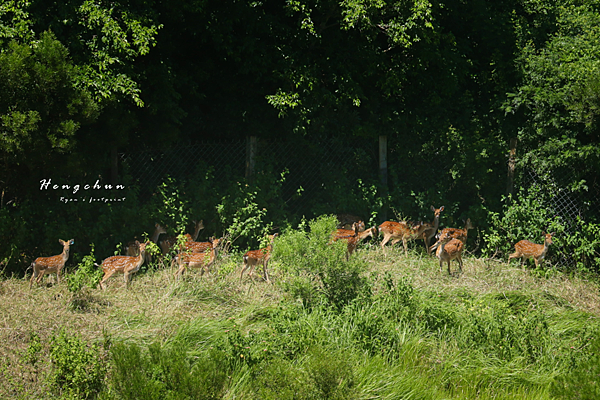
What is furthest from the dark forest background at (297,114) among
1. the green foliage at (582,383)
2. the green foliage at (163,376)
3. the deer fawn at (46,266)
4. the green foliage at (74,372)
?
the green foliage at (582,383)

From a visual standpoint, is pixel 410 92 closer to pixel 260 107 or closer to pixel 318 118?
pixel 318 118

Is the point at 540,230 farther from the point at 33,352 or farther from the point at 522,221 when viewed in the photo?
the point at 33,352

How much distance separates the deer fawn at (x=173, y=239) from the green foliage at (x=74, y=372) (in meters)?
3.66

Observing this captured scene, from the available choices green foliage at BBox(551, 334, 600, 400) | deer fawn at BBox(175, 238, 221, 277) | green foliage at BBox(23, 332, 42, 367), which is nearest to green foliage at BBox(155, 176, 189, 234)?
deer fawn at BBox(175, 238, 221, 277)

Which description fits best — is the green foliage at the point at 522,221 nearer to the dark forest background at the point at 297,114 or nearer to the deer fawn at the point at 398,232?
the dark forest background at the point at 297,114

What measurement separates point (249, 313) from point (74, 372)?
2.23 metres

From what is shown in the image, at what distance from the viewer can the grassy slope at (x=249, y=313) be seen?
547cm

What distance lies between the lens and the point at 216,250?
27.7ft

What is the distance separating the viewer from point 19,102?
7.85 m

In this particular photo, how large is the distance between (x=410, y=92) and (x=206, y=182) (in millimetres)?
4305

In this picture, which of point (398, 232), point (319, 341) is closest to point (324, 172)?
point (398, 232)

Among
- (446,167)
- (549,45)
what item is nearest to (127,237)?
(446,167)

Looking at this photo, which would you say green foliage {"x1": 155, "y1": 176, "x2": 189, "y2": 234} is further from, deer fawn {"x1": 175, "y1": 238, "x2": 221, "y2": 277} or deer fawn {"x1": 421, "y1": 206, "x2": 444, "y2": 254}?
deer fawn {"x1": 421, "y1": 206, "x2": 444, "y2": 254}

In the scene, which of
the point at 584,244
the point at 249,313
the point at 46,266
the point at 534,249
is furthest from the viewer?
the point at 584,244
